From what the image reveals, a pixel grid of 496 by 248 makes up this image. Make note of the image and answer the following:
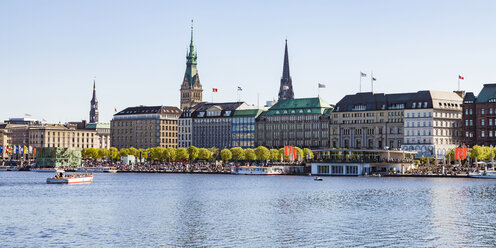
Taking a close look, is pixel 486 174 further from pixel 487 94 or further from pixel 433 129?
pixel 433 129

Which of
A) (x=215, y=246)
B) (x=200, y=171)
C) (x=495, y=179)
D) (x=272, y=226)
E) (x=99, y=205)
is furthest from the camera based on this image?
(x=200, y=171)

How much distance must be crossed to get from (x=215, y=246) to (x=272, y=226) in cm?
1274

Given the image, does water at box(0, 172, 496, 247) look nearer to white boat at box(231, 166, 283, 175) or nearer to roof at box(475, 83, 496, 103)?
white boat at box(231, 166, 283, 175)

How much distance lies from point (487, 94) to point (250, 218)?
125826 millimetres

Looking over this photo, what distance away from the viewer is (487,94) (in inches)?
7534

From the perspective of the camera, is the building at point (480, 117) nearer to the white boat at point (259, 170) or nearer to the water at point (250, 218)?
the white boat at point (259, 170)

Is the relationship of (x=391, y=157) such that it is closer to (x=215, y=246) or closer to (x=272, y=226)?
(x=272, y=226)

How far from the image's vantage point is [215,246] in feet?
193

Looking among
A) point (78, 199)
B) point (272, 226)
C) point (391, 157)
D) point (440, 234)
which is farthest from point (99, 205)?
point (391, 157)

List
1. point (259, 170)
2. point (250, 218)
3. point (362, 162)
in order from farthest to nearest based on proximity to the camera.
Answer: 1. point (259, 170)
2. point (362, 162)
3. point (250, 218)

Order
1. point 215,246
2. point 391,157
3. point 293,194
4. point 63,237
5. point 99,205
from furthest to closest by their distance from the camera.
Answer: point 391,157 → point 293,194 → point 99,205 → point 63,237 → point 215,246

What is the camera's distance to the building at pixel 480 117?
189 metres

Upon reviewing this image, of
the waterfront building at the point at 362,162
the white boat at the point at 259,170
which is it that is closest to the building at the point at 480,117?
the waterfront building at the point at 362,162

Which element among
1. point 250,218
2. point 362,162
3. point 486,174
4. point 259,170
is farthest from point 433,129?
point 250,218
